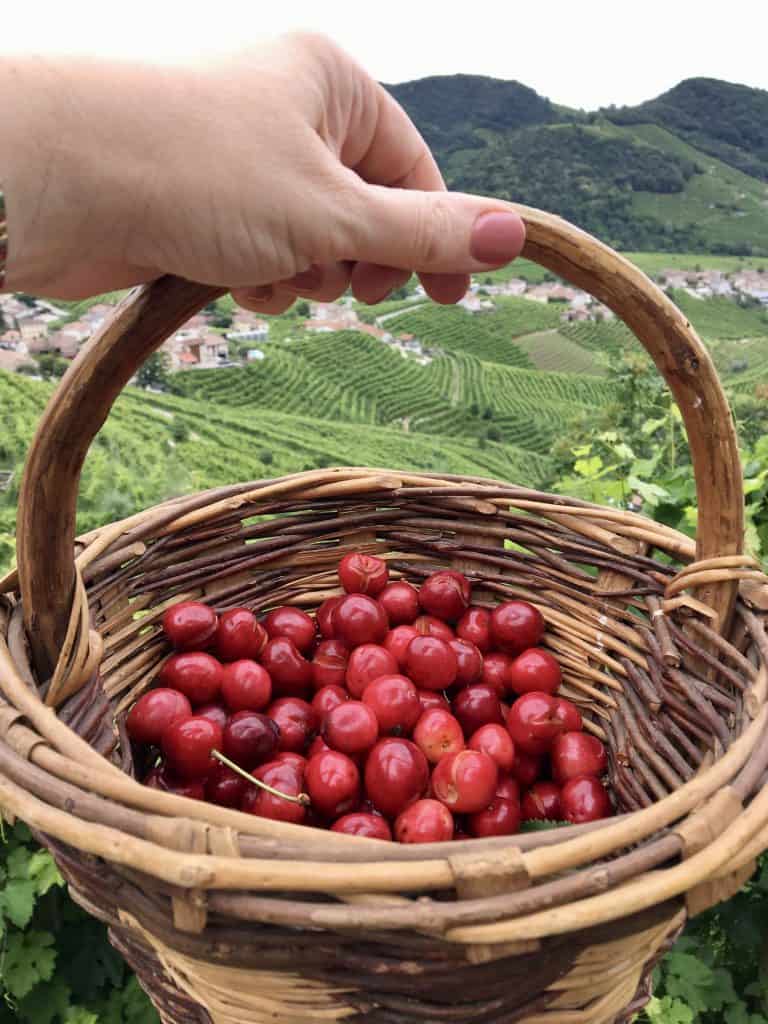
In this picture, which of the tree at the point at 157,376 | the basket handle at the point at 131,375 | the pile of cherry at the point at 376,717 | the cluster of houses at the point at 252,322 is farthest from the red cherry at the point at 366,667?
the tree at the point at 157,376

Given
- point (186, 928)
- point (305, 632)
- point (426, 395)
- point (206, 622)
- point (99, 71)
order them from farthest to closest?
point (426, 395)
point (305, 632)
point (206, 622)
point (99, 71)
point (186, 928)

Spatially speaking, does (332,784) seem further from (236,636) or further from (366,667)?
(236,636)

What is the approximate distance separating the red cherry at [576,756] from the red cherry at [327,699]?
1.31 ft

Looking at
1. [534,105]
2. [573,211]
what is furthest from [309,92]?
[534,105]

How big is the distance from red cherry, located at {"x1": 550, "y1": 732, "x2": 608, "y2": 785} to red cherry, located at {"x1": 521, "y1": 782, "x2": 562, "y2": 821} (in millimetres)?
28

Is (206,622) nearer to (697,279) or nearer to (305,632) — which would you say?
(305,632)

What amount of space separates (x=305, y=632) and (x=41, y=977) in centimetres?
76

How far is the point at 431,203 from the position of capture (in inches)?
40.3

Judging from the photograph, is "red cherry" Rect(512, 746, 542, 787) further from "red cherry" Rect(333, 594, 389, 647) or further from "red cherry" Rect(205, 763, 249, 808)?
"red cherry" Rect(205, 763, 249, 808)

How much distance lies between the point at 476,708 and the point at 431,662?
0.40 feet

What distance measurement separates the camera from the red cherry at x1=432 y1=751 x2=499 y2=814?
1.23m

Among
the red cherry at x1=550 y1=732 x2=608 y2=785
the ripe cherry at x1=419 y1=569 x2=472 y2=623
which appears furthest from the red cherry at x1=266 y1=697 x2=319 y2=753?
the red cherry at x1=550 y1=732 x2=608 y2=785

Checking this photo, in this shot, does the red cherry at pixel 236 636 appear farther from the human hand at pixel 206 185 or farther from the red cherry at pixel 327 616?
the human hand at pixel 206 185

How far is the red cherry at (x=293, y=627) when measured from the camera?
1647 mm
